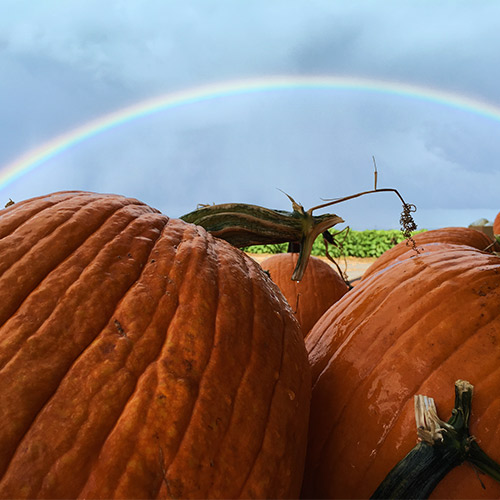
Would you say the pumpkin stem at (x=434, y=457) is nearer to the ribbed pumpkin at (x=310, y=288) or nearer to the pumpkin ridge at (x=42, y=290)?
the pumpkin ridge at (x=42, y=290)

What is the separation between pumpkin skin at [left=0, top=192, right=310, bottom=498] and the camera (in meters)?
0.57

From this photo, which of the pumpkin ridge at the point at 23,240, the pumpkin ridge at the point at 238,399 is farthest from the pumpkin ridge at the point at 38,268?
the pumpkin ridge at the point at 238,399

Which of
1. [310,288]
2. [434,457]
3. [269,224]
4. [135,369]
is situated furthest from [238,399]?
[310,288]

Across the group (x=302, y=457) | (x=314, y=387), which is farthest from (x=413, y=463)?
(x=314, y=387)

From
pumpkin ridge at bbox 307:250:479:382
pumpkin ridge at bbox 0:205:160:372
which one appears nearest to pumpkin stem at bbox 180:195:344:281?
pumpkin ridge at bbox 307:250:479:382

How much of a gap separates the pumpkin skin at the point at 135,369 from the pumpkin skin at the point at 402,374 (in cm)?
12

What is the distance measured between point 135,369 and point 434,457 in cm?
47

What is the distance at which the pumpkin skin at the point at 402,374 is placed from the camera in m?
0.75

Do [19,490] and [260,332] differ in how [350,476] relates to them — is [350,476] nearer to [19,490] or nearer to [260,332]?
[260,332]

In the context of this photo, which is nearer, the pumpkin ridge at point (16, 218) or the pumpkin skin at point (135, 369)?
the pumpkin skin at point (135, 369)

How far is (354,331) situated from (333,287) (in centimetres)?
154

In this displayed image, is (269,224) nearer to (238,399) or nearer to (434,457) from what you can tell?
(238,399)

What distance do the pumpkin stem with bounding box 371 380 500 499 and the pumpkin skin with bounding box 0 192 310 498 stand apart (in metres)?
0.16

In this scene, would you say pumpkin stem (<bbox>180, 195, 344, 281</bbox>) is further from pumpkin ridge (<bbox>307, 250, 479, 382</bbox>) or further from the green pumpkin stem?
A: pumpkin ridge (<bbox>307, 250, 479, 382</bbox>)
